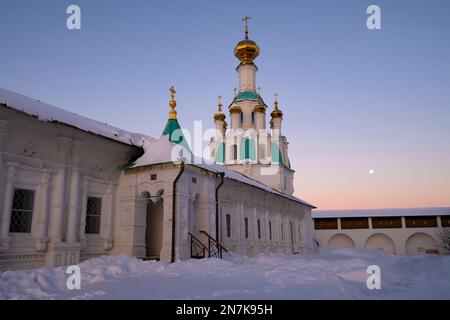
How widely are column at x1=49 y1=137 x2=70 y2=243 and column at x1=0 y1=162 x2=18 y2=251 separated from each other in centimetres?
128

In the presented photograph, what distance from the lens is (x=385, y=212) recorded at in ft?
137

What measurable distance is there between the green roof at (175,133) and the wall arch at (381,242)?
3259 centimetres

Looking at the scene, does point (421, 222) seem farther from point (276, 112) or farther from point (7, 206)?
point (7, 206)

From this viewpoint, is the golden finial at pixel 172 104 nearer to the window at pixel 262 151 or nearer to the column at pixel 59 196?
the column at pixel 59 196

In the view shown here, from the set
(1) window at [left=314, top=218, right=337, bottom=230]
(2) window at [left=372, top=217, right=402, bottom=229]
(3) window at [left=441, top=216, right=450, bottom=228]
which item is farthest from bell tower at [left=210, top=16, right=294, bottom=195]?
(3) window at [left=441, top=216, right=450, bottom=228]

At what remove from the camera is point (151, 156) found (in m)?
13.6

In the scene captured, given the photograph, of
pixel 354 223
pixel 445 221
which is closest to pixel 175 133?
pixel 354 223

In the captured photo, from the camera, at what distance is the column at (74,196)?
37.5 ft

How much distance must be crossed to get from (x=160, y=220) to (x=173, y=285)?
327 inches

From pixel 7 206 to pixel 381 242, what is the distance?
39496 millimetres

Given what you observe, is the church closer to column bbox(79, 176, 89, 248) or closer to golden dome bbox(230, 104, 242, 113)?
column bbox(79, 176, 89, 248)

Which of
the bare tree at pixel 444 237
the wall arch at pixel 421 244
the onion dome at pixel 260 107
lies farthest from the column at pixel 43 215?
the bare tree at pixel 444 237

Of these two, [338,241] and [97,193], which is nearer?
[97,193]
